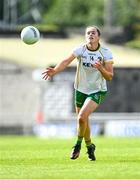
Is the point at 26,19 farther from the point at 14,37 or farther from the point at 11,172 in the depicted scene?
the point at 11,172

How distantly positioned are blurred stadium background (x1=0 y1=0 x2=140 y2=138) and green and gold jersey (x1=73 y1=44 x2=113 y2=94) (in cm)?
1744

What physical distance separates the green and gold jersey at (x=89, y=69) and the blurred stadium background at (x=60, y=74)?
1744 cm

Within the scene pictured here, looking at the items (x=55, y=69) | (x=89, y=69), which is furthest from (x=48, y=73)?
(x=89, y=69)

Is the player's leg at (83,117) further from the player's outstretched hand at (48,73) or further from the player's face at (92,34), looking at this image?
the player's face at (92,34)

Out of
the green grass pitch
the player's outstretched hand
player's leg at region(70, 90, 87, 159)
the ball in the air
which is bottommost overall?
the green grass pitch

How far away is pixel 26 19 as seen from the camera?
238ft

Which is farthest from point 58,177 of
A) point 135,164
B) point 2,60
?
point 2,60

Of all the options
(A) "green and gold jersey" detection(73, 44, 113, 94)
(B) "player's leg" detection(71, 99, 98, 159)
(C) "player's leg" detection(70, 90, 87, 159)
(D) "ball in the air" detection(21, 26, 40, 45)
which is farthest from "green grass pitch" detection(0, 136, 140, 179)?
(D) "ball in the air" detection(21, 26, 40, 45)

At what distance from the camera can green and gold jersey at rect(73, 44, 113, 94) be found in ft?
55.3

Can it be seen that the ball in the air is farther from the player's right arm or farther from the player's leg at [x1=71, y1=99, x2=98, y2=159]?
the player's leg at [x1=71, y1=99, x2=98, y2=159]

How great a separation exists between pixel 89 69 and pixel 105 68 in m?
0.40

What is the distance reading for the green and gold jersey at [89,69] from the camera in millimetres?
16844

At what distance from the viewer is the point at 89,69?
1695 cm

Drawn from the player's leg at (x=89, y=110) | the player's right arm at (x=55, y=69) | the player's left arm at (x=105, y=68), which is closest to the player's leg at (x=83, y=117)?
the player's leg at (x=89, y=110)
